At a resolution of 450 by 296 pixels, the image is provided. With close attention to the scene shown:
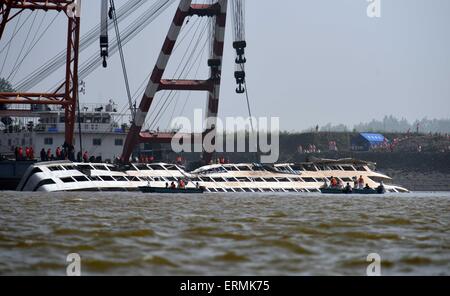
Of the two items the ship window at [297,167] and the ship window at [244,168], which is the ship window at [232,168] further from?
the ship window at [297,167]

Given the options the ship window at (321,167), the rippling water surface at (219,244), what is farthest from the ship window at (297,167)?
the rippling water surface at (219,244)

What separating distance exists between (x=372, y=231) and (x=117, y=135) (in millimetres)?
71920

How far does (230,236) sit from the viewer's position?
28578 millimetres

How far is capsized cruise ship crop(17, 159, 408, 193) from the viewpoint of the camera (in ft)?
258

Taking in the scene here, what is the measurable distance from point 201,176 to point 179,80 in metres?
12.3

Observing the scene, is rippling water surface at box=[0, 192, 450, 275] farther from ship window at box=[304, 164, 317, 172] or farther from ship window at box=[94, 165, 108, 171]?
ship window at box=[304, 164, 317, 172]

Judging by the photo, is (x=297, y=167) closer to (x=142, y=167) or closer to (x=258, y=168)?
(x=258, y=168)

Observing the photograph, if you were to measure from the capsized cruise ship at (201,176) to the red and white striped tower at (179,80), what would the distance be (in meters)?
7.40

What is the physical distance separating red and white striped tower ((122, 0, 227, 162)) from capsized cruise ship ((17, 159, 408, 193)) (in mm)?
7404

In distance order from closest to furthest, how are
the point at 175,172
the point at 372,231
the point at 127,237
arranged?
the point at 127,237, the point at 372,231, the point at 175,172
